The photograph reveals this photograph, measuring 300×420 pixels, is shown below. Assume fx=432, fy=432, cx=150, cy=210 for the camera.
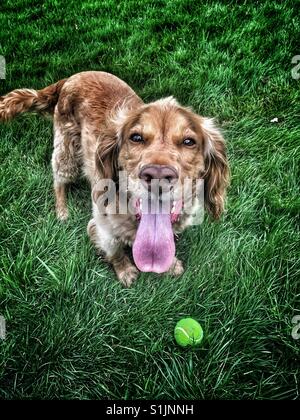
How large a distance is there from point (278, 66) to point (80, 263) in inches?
114

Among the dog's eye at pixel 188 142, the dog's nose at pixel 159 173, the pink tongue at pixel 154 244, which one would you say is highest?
the dog's nose at pixel 159 173

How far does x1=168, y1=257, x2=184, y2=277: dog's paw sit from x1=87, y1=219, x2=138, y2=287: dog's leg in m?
0.25

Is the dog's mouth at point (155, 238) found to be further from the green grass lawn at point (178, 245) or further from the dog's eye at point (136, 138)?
the dog's eye at point (136, 138)

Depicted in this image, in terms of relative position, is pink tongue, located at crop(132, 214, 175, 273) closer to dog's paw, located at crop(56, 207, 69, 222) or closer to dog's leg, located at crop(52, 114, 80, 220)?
dog's paw, located at crop(56, 207, 69, 222)

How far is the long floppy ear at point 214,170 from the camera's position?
292 cm

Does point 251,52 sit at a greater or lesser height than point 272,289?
greater

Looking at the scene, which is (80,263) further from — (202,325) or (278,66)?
(278,66)

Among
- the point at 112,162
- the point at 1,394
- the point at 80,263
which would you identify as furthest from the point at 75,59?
the point at 1,394

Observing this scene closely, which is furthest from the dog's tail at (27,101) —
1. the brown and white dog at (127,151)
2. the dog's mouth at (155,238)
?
the dog's mouth at (155,238)

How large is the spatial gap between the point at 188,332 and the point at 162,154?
3.43 feet

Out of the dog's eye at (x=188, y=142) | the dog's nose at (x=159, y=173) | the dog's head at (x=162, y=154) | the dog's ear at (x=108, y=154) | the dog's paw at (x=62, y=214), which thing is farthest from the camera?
the dog's paw at (x=62, y=214)

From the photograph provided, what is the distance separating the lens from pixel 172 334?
8.48 feet

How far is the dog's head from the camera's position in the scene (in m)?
2.36

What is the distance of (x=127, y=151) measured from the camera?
2.67 meters
